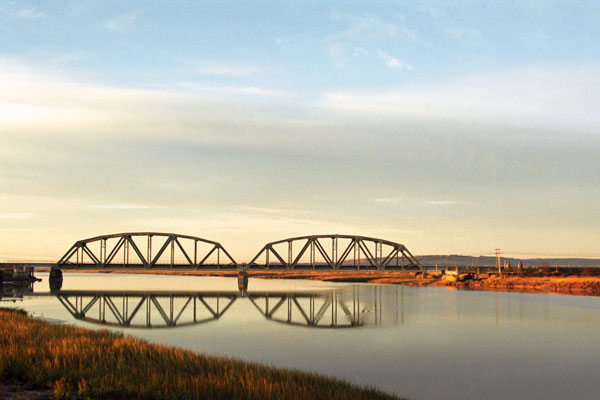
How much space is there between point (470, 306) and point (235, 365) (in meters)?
53.3

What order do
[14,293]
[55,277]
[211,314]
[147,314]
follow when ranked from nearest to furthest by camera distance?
1. [147,314]
2. [211,314]
3. [14,293]
4. [55,277]

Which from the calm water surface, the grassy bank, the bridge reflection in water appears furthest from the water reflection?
the grassy bank

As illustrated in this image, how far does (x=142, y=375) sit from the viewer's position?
63.5ft

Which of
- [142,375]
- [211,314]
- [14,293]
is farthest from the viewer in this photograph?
[14,293]

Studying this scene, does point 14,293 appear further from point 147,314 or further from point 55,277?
point 147,314

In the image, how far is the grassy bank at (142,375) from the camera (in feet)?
55.7

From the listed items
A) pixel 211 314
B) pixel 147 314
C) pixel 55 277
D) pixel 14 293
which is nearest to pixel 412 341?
pixel 211 314

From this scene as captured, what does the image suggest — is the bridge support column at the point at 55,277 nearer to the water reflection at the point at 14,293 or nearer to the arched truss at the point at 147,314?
the water reflection at the point at 14,293

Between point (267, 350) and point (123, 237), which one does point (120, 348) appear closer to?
point (267, 350)

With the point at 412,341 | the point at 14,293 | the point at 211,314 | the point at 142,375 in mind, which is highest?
the point at 142,375

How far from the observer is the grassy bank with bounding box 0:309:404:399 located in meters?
17.0

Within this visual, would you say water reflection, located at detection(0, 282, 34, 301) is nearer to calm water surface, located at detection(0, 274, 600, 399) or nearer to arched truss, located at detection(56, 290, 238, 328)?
arched truss, located at detection(56, 290, 238, 328)

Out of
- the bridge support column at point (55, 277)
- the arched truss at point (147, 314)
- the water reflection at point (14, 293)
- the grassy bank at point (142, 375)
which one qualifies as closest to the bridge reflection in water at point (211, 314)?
the arched truss at point (147, 314)

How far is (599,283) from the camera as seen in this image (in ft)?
349
